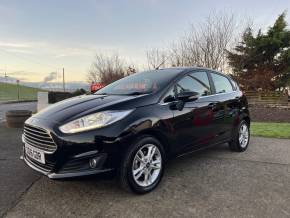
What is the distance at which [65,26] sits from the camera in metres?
16.7

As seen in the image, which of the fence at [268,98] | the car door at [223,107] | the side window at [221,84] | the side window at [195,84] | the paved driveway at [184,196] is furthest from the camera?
the fence at [268,98]

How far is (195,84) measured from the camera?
471 cm

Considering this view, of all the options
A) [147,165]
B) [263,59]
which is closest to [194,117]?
[147,165]

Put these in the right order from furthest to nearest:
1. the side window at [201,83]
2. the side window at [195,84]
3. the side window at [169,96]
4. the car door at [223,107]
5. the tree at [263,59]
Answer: the tree at [263,59] → the car door at [223,107] → the side window at [201,83] → the side window at [195,84] → the side window at [169,96]

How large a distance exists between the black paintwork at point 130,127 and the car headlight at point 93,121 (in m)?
0.05

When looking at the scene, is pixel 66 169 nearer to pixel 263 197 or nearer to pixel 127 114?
pixel 127 114

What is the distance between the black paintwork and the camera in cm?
329

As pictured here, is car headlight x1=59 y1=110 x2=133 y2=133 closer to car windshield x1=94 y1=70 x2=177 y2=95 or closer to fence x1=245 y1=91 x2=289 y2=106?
car windshield x1=94 y1=70 x2=177 y2=95

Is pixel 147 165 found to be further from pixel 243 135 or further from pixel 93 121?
pixel 243 135

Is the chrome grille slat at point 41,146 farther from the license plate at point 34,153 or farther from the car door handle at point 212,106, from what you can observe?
the car door handle at point 212,106

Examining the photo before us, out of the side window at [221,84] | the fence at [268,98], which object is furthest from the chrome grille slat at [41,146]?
the fence at [268,98]

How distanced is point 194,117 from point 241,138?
181cm

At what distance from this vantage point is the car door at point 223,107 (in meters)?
4.94

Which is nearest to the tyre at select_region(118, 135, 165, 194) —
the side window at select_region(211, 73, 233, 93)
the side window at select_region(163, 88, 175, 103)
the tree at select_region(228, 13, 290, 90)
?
the side window at select_region(163, 88, 175, 103)
